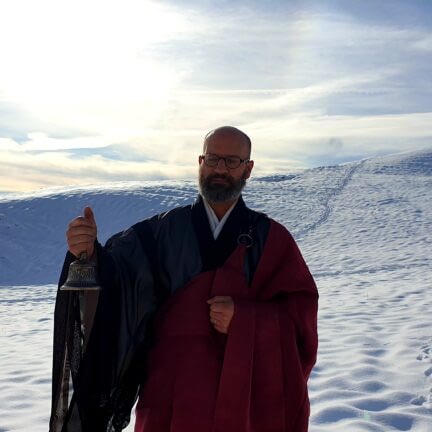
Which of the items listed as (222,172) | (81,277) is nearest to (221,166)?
(222,172)

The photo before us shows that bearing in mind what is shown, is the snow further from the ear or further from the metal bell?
the metal bell

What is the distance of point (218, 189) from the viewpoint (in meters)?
2.73

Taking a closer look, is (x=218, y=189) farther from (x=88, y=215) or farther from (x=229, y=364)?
(x=229, y=364)

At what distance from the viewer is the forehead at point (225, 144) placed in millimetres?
2727

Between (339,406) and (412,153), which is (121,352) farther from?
(412,153)

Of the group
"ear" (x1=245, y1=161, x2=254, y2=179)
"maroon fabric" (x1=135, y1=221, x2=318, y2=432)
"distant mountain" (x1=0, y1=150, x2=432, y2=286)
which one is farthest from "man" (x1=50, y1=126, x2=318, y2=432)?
"distant mountain" (x1=0, y1=150, x2=432, y2=286)

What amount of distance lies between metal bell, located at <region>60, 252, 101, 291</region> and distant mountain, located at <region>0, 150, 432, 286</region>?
12.5 meters

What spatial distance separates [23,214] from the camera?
2450 centimetres

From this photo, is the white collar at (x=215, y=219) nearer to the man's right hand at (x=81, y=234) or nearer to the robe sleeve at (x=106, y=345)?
the robe sleeve at (x=106, y=345)

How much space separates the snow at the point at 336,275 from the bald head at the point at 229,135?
2363 mm

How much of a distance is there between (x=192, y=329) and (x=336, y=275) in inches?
464

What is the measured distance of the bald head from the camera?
2.74 metres

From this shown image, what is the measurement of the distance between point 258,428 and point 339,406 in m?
2.20

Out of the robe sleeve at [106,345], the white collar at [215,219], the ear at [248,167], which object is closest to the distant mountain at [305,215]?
the ear at [248,167]
